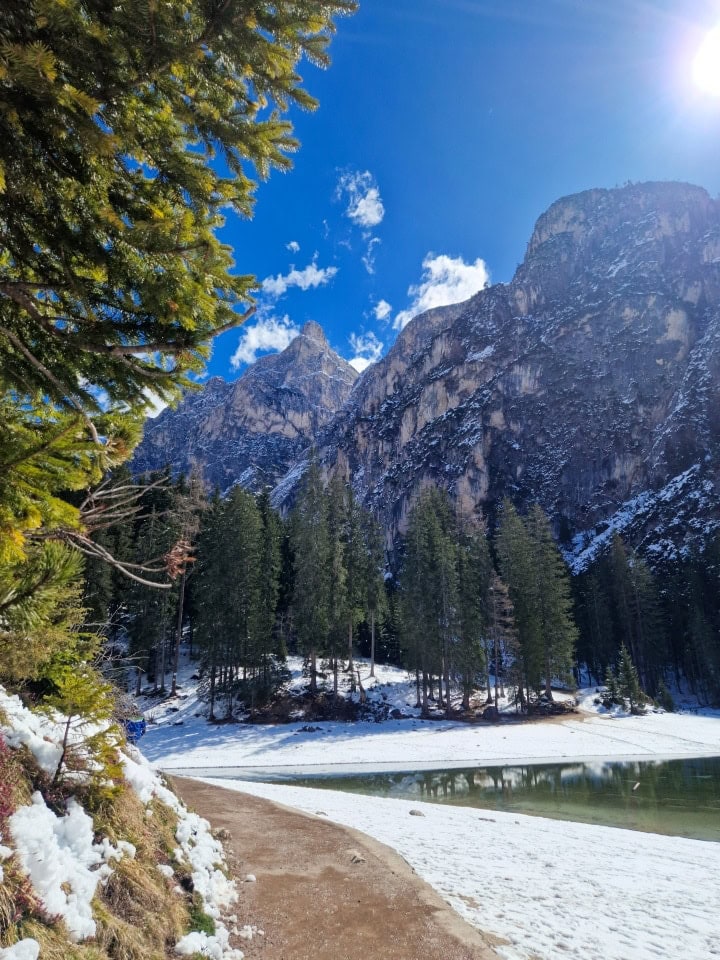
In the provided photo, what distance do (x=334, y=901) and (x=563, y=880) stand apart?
3738 millimetres

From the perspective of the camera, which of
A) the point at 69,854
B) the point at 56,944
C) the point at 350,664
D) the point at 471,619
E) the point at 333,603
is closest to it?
the point at 56,944

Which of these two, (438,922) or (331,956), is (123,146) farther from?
(438,922)

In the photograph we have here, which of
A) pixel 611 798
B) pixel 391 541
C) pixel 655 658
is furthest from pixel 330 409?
pixel 611 798

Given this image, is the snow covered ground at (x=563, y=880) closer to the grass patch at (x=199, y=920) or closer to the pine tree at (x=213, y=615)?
the grass patch at (x=199, y=920)

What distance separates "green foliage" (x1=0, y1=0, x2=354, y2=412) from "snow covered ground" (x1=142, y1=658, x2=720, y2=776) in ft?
71.1

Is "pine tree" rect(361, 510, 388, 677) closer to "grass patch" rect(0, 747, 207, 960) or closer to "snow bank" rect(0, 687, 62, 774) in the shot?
"grass patch" rect(0, 747, 207, 960)

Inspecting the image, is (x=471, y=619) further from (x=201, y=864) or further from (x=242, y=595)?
(x=201, y=864)

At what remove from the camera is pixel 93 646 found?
19.6 feet

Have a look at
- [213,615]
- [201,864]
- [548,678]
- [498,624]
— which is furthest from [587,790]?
[213,615]

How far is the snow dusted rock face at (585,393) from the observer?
7594cm

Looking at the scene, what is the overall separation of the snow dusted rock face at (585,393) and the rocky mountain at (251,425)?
3731 centimetres

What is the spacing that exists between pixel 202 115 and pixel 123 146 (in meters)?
0.60

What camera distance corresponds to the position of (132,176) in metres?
2.61

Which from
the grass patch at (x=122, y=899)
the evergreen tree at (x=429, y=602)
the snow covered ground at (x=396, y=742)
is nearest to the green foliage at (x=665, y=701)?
the snow covered ground at (x=396, y=742)
